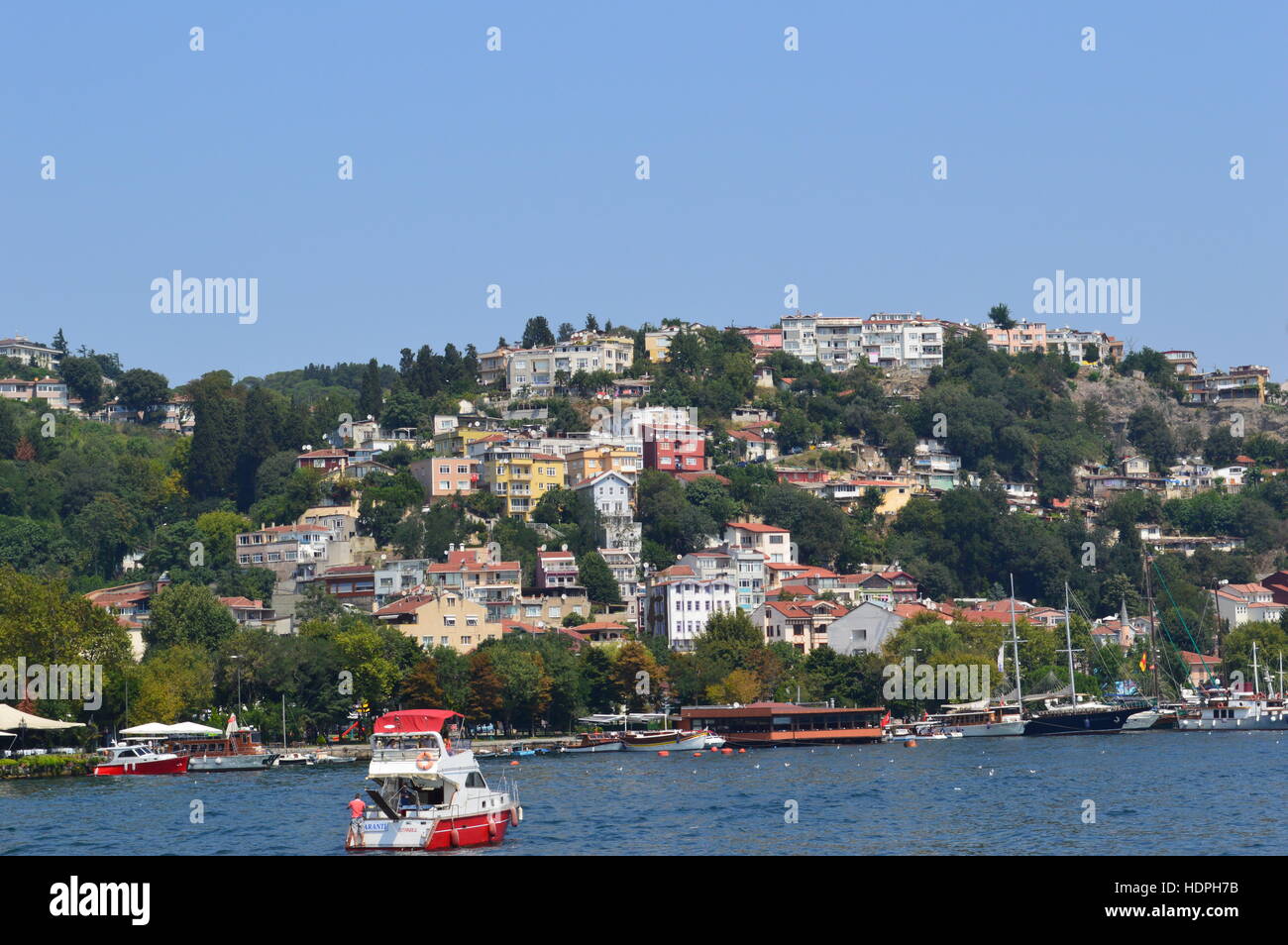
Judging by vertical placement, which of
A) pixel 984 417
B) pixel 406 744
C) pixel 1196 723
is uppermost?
pixel 984 417

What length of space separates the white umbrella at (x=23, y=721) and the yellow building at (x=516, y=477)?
54471mm

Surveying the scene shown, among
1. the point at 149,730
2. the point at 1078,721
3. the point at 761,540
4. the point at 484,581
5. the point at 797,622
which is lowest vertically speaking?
the point at 1078,721

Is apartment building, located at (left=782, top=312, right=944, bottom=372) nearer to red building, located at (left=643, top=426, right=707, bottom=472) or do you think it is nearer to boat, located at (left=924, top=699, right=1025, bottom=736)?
red building, located at (left=643, top=426, right=707, bottom=472)

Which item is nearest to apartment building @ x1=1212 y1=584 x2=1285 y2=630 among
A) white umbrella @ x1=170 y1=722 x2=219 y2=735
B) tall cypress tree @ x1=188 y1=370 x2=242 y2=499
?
tall cypress tree @ x1=188 y1=370 x2=242 y2=499

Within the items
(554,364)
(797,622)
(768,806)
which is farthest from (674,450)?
(768,806)

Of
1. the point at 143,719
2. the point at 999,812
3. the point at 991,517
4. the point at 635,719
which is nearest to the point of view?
the point at 999,812

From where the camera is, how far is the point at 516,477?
118 m

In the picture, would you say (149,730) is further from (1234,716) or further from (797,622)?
→ (1234,716)

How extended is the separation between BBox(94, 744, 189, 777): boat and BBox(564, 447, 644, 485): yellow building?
2337 inches

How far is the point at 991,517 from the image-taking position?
128 m

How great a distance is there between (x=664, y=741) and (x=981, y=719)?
60.7 feet
